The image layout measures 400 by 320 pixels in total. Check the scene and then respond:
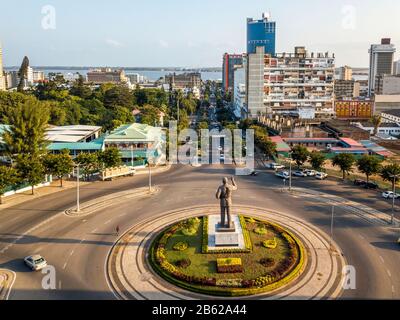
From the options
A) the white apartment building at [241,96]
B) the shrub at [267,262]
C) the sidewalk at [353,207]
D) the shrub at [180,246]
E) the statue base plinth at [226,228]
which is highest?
the white apartment building at [241,96]

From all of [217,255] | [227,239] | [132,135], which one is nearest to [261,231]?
[227,239]

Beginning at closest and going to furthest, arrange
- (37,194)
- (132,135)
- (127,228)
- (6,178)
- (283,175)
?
(127,228) → (6,178) → (37,194) → (283,175) → (132,135)

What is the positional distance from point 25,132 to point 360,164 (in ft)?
129

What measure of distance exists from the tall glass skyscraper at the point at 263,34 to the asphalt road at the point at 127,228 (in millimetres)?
138224

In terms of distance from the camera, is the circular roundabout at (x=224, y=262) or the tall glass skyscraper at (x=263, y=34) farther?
the tall glass skyscraper at (x=263, y=34)

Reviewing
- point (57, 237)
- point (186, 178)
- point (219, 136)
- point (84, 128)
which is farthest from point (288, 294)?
point (84, 128)

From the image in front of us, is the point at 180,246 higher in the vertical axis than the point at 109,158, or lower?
lower

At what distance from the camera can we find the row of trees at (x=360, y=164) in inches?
1647

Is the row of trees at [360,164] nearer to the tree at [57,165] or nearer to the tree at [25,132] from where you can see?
the tree at [57,165]

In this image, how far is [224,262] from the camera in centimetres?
2661

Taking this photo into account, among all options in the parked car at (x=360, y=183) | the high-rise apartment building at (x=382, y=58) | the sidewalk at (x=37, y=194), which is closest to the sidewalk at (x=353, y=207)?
the parked car at (x=360, y=183)

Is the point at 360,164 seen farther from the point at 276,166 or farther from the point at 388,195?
the point at 276,166
